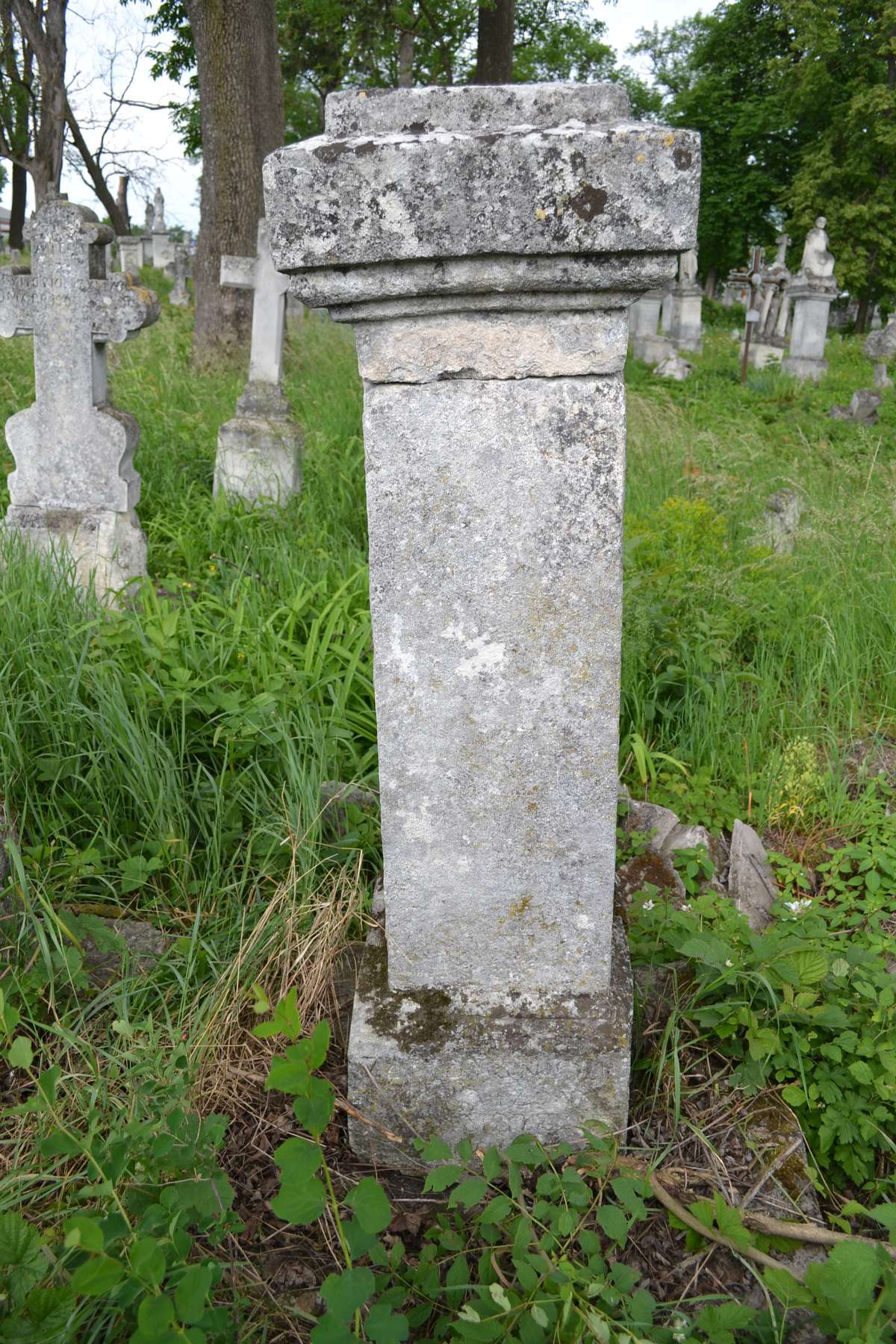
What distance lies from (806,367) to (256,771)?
14.3 meters

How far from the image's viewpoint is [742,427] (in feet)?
27.8

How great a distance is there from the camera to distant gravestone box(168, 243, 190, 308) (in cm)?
1792

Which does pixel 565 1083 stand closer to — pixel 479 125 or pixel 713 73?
pixel 479 125

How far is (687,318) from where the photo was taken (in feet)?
58.9

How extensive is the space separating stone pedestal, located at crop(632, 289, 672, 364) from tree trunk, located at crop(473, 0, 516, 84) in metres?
3.94

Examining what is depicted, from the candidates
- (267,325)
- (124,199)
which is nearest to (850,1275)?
(267,325)

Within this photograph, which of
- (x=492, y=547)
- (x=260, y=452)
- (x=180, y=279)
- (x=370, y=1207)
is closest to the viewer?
(x=370, y=1207)

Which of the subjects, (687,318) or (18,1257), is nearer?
(18,1257)

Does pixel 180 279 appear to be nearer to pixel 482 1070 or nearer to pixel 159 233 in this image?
pixel 159 233

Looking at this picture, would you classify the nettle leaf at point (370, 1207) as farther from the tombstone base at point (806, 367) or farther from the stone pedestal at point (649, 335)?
the tombstone base at point (806, 367)

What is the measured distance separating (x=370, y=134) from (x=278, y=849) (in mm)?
1696

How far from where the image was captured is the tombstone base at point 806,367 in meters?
14.7

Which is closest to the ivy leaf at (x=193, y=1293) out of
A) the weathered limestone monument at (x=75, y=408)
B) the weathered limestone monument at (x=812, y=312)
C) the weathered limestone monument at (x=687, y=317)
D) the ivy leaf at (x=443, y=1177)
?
the ivy leaf at (x=443, y=1177)

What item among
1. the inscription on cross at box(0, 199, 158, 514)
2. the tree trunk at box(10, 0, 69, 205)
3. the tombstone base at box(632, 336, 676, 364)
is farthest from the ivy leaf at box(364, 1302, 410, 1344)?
the tree trunk at box(10, 0, 69, 205)
